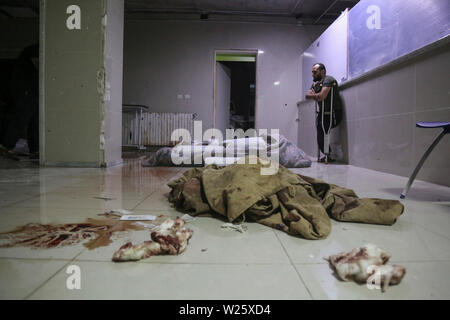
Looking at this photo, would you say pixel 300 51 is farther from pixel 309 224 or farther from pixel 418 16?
pixel 309 224

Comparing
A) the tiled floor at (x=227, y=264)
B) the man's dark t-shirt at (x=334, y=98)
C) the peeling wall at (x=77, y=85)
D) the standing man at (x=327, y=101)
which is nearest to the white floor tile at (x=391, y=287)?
the tiled floor at (x=227, y=264)

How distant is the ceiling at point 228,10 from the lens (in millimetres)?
5410

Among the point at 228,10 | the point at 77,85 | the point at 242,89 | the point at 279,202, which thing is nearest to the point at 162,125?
the point at 228,10

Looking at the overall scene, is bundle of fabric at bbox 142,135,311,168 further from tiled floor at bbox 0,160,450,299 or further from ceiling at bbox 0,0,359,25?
ceiling at bbox 0,0,359,25

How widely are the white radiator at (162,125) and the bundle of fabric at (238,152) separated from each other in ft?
9.01

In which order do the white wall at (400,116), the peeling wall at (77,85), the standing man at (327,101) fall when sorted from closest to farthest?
the white wall at (400,116) → the peeling wall at (77,85) → the standing man at (327,101)

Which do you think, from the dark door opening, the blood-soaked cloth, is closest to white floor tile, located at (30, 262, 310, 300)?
the blood-soaked cloth

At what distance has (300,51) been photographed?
604cm

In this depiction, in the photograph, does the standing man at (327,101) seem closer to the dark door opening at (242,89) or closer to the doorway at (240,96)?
the doorway at (240,96)

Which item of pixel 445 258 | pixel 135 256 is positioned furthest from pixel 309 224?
pixel 135 256

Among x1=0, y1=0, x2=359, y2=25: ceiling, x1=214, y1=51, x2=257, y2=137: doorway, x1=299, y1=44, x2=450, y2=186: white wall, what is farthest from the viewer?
x1=214, y1=51, x2=257, y2=137: doorway

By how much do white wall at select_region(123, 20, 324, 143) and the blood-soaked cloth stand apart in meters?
4.89

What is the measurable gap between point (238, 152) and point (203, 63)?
3.66 meters

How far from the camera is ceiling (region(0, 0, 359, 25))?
213 inches
